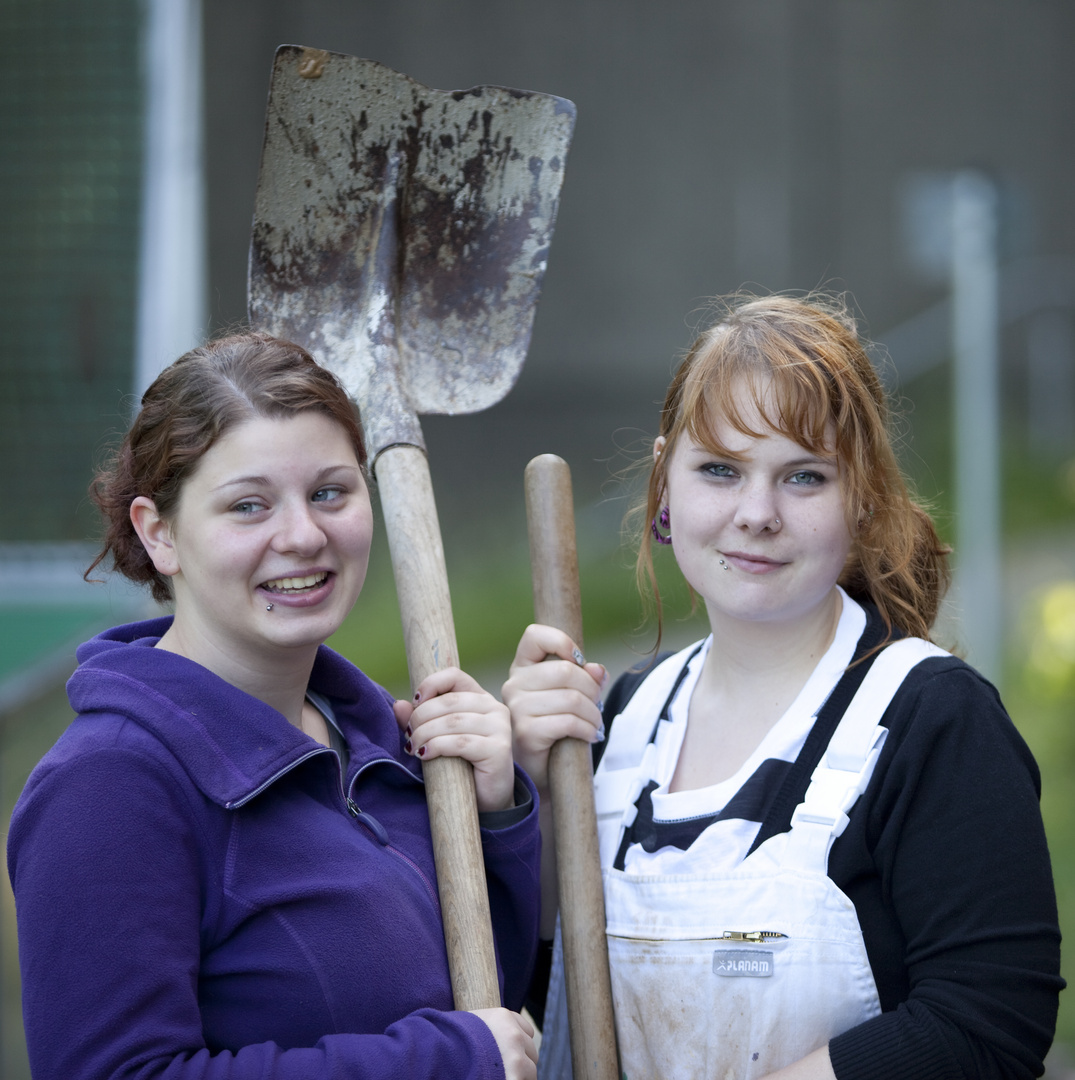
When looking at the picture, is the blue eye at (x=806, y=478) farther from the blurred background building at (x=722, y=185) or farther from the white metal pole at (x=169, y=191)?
the blurred background building at (x=722, y=185)

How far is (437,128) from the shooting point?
1989 mm

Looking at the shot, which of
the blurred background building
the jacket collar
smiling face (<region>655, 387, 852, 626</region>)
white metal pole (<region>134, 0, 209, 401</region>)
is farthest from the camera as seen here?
the blurred background building

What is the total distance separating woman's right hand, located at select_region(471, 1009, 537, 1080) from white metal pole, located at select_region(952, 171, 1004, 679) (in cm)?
381

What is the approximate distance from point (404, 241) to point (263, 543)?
764 mm

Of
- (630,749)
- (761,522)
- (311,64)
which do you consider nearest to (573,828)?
(630,749)

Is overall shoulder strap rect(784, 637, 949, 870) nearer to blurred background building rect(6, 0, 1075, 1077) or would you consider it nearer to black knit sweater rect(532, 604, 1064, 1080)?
black knit sweater rect(532, 604, 1064, 1080)

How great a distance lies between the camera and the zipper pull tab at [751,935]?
1533mm

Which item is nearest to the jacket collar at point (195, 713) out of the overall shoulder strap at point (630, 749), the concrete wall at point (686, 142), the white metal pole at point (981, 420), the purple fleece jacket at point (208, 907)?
the purple fleece jacket at point (208, 907)

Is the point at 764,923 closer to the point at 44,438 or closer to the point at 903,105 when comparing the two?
the point at 44,438

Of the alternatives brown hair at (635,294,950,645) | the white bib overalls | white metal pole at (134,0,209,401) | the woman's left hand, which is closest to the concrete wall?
white metal pole at (134,0,209,401)

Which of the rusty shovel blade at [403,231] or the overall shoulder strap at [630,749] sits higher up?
the rusty shovel blade at [403,231]

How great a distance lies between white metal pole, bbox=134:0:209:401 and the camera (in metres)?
3.88

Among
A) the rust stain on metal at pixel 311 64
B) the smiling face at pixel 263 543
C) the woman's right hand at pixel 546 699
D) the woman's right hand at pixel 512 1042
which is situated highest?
the rust stain on metal at pixel 311 64

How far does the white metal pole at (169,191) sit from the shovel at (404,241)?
184 centimetres
